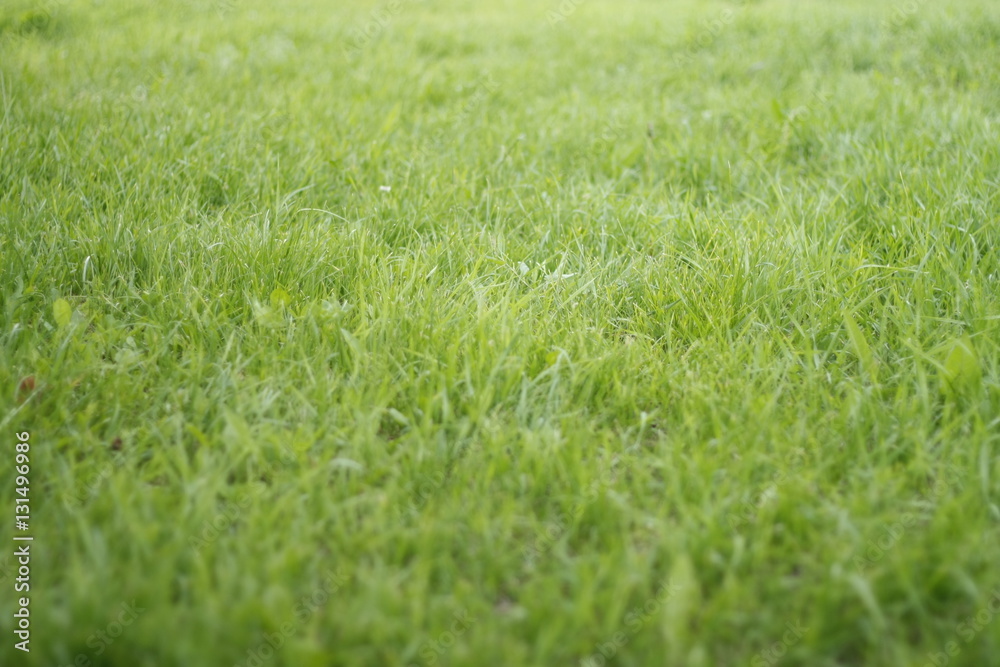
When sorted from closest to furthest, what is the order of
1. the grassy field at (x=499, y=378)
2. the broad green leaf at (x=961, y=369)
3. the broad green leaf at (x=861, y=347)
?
the grassy field at (x=499, y=378)
the broad green leaf at (x=961, y=369)
the broad green leaf at (x=861, y=347)

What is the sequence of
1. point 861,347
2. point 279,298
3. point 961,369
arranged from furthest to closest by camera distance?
point 279,298 → point 861,347 → point 961,369

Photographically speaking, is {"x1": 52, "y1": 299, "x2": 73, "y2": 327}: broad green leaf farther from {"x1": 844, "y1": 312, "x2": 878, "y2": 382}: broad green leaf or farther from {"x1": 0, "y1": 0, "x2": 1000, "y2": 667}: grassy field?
{"x1": 844, "y1": 312, "x2": 878, "y2": 382}: broad green leaf

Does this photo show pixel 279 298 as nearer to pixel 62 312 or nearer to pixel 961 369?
pixel 62 312

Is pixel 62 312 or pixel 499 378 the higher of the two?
pixel 62 312

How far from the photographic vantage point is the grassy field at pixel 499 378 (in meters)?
1.48

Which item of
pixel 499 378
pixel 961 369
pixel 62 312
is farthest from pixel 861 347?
pixel 62 312

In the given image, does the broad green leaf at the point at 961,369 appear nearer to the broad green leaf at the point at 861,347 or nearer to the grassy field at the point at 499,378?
the grassy field at the point at 499,378

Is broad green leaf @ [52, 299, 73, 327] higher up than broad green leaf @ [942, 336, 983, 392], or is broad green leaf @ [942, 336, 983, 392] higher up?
broad green leaf @ [52, 299, 73, 327]

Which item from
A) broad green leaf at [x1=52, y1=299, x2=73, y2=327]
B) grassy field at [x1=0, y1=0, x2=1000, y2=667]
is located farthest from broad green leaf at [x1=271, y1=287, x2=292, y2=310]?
broad green leaf at [x1=52, y1=299, x2=73, y2=327]

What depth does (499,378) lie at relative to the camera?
212cm

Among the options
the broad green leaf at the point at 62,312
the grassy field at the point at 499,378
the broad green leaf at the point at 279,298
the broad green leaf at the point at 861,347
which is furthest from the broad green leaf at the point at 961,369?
the broad green leaf at the point at 62,312

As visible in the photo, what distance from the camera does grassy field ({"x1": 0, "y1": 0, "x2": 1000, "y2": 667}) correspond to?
4.86ft

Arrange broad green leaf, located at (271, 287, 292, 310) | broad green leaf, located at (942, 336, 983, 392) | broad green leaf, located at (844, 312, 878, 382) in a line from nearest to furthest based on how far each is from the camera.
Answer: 1. broad green leaf, located at (942, 336, 983, 392)
2. broad green leaf, located at (844, 312, 878, 382)
3. broad green leaf, located at (271, 287, 292, 310)

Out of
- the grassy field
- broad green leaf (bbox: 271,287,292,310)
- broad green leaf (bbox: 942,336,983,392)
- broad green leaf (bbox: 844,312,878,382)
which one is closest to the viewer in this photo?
the grassy field
